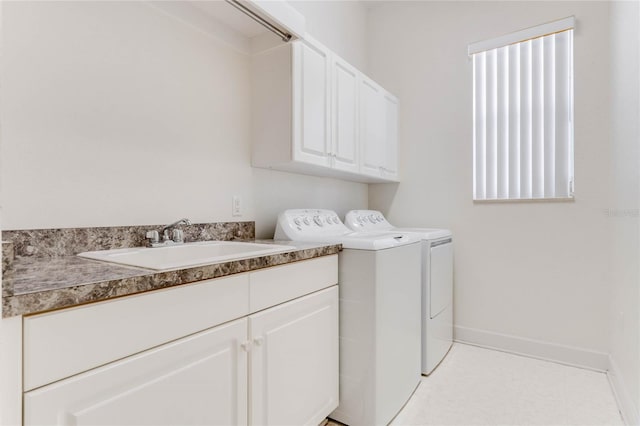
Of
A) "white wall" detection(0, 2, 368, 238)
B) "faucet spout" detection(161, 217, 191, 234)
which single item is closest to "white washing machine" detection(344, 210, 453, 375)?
"white wall" detection(0, 2, 368, 238)

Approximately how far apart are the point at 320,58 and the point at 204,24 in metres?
0.66

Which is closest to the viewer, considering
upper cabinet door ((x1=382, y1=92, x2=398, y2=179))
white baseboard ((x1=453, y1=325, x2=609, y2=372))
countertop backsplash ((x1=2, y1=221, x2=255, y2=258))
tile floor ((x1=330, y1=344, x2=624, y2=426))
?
countertop backsplash ((x1=2, y1=221, x2=255, y2=258))

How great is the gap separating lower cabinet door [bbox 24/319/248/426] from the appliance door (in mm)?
1438

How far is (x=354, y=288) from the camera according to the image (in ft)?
5.37

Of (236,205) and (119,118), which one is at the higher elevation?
(119,118)

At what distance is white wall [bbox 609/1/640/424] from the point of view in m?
1.61

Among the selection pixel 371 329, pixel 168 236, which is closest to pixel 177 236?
pixel 168 236

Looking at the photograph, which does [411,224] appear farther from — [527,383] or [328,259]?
[328,259]

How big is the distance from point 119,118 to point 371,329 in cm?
142

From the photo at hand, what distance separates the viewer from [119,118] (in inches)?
55.2

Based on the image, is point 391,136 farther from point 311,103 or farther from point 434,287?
point 434,287

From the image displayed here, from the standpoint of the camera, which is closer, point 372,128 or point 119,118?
point 119,118

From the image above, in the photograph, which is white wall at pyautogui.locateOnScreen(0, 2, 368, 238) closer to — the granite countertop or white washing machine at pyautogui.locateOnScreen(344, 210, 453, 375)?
the granite countertop

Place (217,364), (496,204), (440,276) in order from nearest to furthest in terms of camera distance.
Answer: (217,364), (440,276), (496,204)
